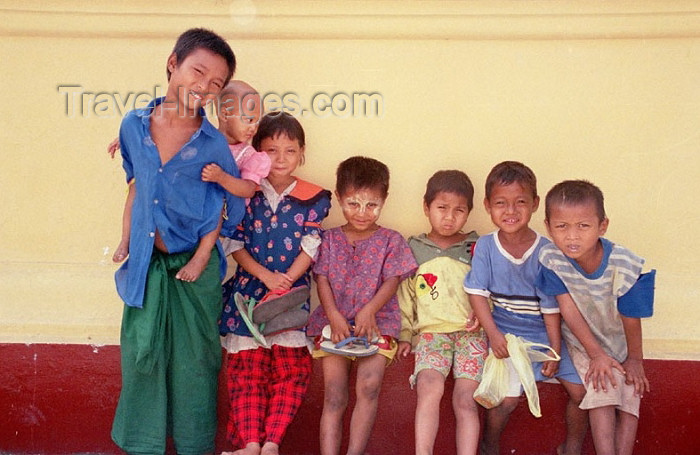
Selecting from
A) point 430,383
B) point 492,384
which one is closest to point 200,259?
point 430,383

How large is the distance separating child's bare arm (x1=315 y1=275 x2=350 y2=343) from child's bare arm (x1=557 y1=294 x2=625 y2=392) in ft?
2.88

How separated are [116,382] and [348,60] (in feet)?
5.77

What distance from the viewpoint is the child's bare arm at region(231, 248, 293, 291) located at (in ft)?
12.0

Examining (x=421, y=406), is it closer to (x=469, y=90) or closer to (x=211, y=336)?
(x=211, y=336)

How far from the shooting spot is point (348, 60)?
13.1 feet

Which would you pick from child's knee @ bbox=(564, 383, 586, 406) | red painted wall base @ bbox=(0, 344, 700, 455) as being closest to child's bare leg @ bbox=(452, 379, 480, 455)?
red painted wall base @ bbox=(0, 344, 700, 455)

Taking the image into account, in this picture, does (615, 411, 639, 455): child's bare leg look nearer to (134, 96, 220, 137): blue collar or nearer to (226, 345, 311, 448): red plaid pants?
(226, 345, 311, 448): red plaid pants

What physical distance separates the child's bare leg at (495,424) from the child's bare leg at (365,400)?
0.47m

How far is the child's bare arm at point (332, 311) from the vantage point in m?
3.60

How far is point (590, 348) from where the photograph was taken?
11.3 ft

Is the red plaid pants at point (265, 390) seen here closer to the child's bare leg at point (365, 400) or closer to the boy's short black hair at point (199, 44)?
the child's bare leg at point (365, 400)

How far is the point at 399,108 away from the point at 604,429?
1641mm

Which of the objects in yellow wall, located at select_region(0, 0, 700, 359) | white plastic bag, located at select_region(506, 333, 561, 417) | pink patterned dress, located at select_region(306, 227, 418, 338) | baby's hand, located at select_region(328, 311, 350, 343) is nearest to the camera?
white plastic bag, located at select_region(506, 333, 561, 417)

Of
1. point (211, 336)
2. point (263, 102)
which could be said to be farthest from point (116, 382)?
point (263, 102)
